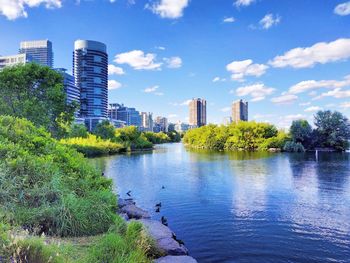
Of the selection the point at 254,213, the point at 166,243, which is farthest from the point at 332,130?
the point at 166,243

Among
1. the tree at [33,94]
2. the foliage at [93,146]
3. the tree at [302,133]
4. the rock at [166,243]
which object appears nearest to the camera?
the rock at [166,243]

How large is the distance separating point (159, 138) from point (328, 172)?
329 ft

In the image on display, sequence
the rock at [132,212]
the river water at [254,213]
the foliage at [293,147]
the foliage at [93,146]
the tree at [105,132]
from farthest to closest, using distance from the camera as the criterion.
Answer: the tree at [105,132] < the foliage at [293,147] < the foliage at [93,146] < the rock at [132,212] < the river water at [254,213]

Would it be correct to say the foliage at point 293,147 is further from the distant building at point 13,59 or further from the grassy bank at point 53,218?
the distant building at point 13,59

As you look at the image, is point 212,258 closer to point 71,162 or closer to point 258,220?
point 258,220

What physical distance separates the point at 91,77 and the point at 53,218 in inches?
5204

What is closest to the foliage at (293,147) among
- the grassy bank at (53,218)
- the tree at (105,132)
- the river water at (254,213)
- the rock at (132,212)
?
the river water at (254,213)

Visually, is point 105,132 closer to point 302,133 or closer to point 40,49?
point 302,133

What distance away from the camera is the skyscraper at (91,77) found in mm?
132000

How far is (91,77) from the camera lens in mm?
133625

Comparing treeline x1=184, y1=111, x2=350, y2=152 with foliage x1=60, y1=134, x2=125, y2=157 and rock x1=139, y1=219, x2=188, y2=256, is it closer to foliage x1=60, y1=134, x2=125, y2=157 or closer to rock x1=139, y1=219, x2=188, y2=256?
foliage x1=60, y1=134, x2=125, y2=157

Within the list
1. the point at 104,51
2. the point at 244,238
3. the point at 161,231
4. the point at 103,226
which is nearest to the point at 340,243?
the point at 244,238

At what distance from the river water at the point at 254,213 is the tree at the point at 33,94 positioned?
872 cm

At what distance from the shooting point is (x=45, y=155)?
444 inches
